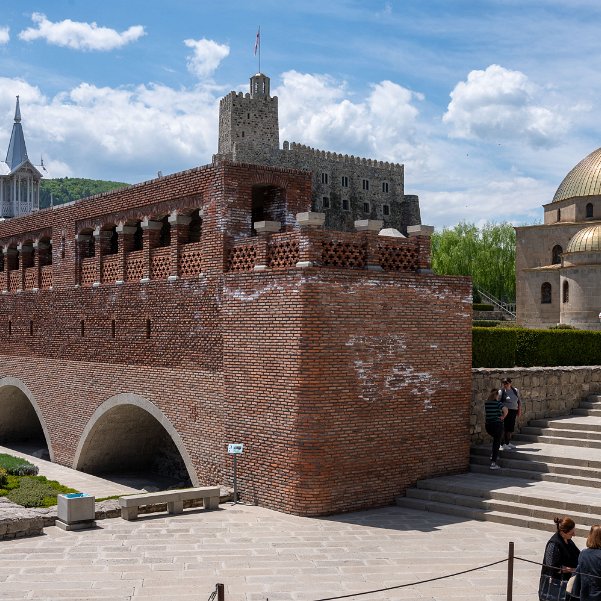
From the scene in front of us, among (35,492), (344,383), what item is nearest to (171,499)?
(35,492)

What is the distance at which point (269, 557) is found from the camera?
10.6 m

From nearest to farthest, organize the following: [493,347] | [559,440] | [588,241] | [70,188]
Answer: [559,440] < [493,347] < [588,241] < [70,188]

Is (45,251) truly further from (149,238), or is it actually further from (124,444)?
(149,238)

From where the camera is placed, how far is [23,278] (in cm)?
2309

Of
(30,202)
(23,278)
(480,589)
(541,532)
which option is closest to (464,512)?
(541,532)

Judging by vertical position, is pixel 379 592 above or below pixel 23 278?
Answer: below

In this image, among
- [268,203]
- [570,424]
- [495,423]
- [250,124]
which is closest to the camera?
[495,423]

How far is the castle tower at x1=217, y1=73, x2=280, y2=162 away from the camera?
62500 mm

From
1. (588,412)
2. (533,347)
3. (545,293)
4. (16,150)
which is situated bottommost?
(588,412)

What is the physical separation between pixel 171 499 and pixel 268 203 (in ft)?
→ 20.6

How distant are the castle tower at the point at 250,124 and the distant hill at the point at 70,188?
1516 inches

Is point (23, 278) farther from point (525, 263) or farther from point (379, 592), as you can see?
point (525, 263)

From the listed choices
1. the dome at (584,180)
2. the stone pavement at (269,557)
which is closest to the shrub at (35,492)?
the stone pavement at (269,557)

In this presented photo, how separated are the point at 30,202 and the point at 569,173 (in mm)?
29445
